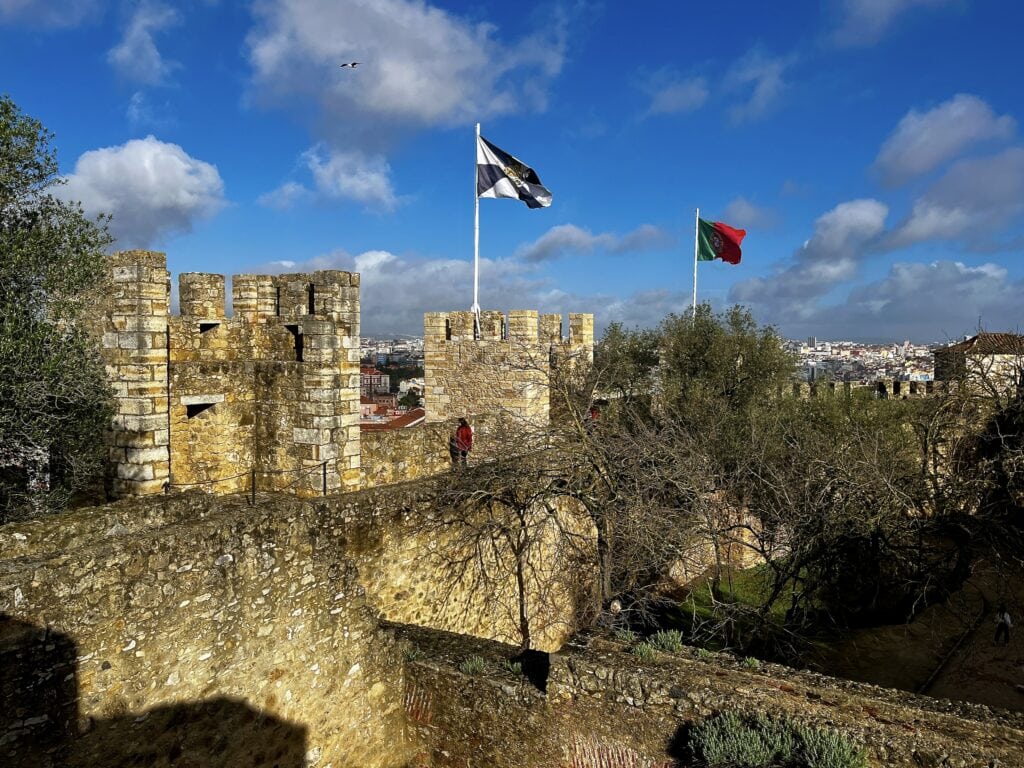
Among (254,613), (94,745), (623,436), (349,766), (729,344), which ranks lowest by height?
(349,766)

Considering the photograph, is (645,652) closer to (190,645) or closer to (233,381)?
(190,645)

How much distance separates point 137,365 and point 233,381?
1.50 metres

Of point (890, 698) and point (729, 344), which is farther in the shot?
point (729, 344)

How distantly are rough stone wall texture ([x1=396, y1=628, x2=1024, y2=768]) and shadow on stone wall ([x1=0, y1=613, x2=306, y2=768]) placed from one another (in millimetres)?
1660

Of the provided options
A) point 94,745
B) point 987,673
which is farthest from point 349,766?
point 987,673

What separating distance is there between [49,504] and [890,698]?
9.25 m

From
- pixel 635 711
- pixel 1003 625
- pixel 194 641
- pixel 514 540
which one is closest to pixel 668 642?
pixel 635 711

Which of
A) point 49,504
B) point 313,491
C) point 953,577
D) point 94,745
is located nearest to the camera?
point 94,745

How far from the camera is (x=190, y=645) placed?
17.2ft

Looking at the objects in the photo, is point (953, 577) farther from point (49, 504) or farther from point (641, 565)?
point (49, 504)

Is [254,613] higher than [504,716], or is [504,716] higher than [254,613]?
[254,613]

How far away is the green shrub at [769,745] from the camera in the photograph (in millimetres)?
4754

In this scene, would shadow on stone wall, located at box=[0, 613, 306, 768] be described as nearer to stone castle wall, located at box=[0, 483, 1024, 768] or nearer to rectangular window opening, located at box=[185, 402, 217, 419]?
stone castle wall, located at box=[0, 483, 1024, 768]

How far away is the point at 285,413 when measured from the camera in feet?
33.4
